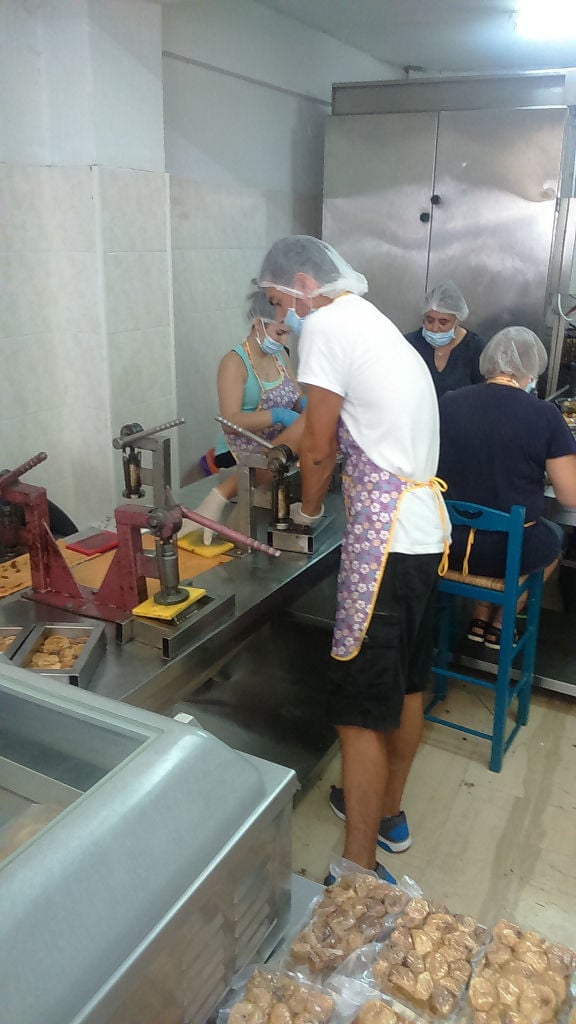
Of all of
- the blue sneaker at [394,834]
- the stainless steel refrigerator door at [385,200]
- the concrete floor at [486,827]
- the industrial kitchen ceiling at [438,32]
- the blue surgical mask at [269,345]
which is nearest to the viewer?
the concrete floor at [486,827]

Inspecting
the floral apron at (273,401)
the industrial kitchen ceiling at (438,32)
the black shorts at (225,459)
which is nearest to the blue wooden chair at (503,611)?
the floral apron at (273,401)

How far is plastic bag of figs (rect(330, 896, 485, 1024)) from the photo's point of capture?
81cm

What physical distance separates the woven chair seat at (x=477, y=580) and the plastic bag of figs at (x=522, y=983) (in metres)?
1.58

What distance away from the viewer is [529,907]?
196 centimetres

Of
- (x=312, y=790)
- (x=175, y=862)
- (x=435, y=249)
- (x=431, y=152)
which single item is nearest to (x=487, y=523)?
(x=312, y=790)

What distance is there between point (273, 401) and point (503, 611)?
3.45 feet

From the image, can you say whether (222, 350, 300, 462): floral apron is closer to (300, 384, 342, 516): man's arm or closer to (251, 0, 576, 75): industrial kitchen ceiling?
(300, 384, 342, 516): man's arm

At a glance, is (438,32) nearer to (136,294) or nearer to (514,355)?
(136,294)

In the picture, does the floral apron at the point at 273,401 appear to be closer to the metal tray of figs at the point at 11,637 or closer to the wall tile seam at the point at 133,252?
the wall tile seam at the point at 133,252

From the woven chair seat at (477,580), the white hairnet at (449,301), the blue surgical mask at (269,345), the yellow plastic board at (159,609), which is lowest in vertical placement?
the woven chair seat at (477,580)

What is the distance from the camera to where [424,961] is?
33.4 inches

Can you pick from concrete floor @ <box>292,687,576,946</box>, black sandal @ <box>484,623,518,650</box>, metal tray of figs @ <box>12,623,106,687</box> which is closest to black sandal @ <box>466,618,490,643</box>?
black sandal @ <box>484,623,518,650</box>

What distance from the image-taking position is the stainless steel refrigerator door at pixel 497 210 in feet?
11.8

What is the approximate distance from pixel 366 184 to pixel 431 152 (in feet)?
1.18
